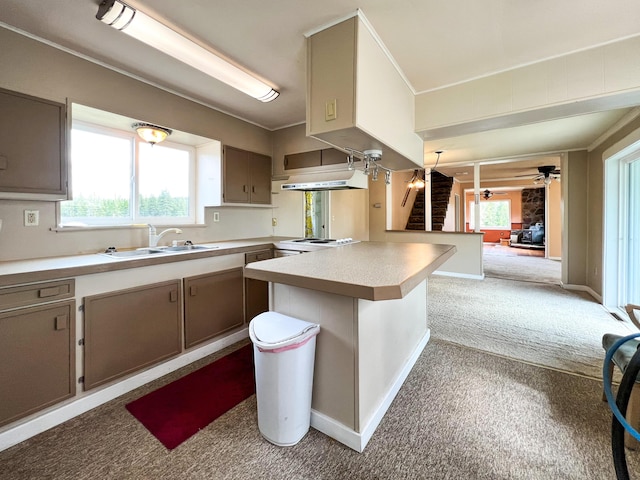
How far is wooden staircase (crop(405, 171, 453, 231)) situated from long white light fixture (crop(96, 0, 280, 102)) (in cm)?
679

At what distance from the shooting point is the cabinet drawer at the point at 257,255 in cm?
A: 288

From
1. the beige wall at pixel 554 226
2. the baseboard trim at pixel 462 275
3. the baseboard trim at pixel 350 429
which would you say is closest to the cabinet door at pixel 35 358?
the baseboard trim at pixel 350 429

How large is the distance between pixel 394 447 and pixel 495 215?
45.9 ft

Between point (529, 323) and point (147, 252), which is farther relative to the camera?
point (529, 323)

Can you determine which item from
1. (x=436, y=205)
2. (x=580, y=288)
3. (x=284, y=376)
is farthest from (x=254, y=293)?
(x=436, y=205)

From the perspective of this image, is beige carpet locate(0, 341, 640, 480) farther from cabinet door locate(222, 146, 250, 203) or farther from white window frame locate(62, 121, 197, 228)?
cabinet door locate(222, 146, 250, 203)

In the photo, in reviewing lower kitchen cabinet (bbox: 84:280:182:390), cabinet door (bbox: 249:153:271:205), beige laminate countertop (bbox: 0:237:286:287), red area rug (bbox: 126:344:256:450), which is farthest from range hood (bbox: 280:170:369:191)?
red area rug (bbox: 126:344:256:450)

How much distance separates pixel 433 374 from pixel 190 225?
2.76 m

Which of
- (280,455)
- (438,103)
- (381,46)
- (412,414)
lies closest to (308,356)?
(280,455)

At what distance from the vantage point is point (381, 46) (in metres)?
1.96

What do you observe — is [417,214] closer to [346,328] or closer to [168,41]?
[346,328]

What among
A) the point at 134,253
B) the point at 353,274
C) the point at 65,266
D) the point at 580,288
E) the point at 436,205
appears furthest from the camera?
the point at 436,205

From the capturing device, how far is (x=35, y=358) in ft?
5.18

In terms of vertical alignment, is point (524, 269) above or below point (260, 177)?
below
